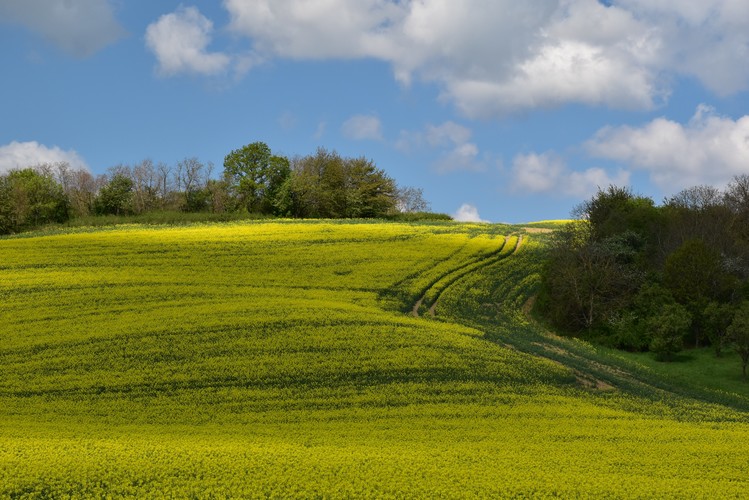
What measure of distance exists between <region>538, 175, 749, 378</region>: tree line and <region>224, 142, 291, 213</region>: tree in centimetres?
6321

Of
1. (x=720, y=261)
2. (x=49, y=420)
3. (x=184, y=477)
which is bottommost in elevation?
(x=49, y=420)

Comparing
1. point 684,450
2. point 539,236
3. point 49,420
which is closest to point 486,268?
point 539,236

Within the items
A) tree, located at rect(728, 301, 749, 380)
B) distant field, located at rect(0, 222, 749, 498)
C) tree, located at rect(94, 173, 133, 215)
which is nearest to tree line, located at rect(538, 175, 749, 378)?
tree, located at rect(728, 301, 749, 380)

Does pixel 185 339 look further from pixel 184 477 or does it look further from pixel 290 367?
pixel 184 477

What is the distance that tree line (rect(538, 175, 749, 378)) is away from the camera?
1895 inches

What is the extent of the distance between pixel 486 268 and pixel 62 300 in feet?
128

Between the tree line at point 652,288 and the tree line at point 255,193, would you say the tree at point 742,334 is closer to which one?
the tree line at point 652,288

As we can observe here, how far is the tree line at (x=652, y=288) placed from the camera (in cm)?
4812

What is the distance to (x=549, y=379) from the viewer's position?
3384 cm

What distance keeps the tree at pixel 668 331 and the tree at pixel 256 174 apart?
254 ft

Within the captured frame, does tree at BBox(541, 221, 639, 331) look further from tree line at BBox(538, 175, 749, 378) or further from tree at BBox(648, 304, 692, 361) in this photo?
tree at BBox(648, 304, 692, 361)

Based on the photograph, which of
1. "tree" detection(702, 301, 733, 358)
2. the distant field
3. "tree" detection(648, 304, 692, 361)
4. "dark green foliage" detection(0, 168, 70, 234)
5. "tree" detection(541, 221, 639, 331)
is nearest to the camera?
the distant field

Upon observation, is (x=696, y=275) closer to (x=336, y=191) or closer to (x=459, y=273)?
(x=459, y=273)

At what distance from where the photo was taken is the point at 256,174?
113m
